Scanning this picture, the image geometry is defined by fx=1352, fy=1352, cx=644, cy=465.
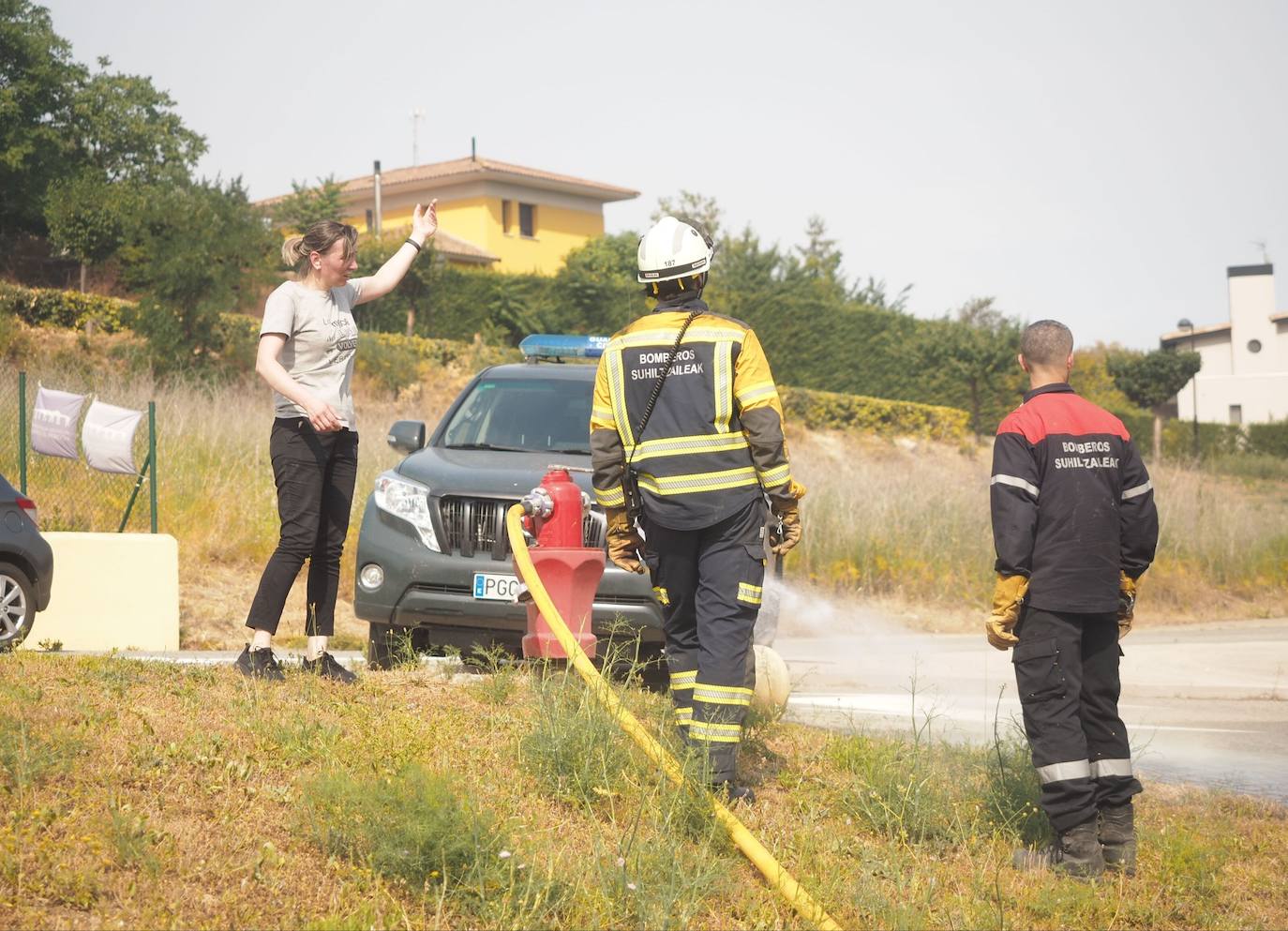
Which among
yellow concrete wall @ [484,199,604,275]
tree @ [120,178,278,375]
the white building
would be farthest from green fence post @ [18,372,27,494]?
the white building

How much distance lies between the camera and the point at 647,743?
4586 millimetres

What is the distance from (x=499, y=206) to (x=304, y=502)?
48.5 metres

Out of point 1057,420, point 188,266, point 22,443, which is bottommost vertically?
point 1057,420

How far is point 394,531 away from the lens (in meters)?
7.59

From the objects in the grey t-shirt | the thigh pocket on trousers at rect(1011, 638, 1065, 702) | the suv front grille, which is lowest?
the thigh pocket on trousers at rect(1011, 638, 1065, 702)

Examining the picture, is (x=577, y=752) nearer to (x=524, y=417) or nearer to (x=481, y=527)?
(x=481, y=527)

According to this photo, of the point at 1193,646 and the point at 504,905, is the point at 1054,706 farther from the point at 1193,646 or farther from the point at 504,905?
the point at 1193,646

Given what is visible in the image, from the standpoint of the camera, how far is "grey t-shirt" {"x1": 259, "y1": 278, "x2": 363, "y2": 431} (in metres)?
5.91

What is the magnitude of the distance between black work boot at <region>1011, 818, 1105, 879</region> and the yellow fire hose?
39.3 inches

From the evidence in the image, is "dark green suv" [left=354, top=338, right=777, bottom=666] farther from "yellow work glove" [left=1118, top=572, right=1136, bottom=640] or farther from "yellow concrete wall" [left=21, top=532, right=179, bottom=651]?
"yellow work glove" [left=1118, top=572, right=1136, bottom=640]

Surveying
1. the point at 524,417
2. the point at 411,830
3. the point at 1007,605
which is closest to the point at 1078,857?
the point at 1007,605

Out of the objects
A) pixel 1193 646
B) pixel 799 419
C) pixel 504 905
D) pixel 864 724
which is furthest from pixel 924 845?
pixel 799 419

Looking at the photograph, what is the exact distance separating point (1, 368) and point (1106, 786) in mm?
15219

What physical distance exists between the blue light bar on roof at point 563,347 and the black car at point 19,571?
338 cm
